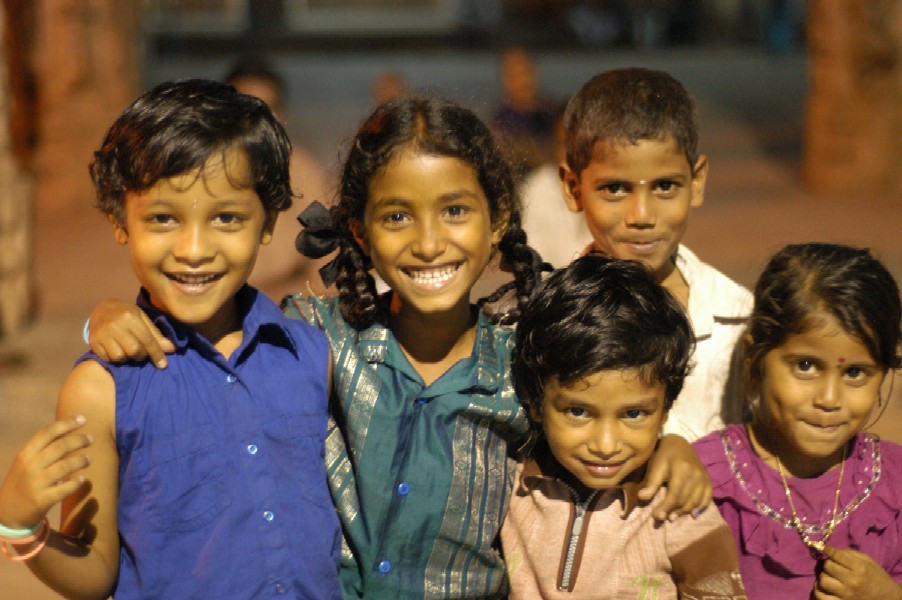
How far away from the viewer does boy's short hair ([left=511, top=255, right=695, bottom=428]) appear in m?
2.22

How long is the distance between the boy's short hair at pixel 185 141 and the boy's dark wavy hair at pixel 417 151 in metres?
0.16

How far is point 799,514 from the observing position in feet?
7.85

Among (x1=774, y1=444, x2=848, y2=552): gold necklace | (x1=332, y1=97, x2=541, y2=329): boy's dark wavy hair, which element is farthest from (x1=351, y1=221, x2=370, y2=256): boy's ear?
(x1=774, y1=444, x2=848, y2=552): gold necklace

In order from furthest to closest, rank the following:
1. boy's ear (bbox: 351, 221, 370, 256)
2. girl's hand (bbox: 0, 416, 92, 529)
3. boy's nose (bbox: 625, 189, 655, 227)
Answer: boy's nose (bbox: 625, 189, 655, 227) → boy's ear (bbox: 351, 221, 370, 256) → girl's hand (bbox: 0, 416, 92, 529)

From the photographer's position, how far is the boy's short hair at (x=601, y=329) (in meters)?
2.22

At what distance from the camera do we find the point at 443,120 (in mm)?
2318

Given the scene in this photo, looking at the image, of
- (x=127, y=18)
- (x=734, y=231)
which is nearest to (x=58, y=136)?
(x=127, y=18)

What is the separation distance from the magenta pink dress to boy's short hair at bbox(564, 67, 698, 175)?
726 millimetres

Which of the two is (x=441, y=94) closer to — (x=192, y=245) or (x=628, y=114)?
(x=628, y=114)

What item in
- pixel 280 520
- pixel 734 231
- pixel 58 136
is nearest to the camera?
pixel 280 520

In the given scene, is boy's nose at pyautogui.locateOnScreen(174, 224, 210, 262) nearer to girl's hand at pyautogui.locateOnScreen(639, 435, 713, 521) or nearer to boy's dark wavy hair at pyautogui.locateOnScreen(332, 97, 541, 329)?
boy's dark wavy hair at pyautogui.locateOnScreen(332, 97, 541, 329)

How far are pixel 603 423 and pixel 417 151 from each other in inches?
26.0

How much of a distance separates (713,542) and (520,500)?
40cm

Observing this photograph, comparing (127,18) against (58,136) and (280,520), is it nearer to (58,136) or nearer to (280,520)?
(58,136)
